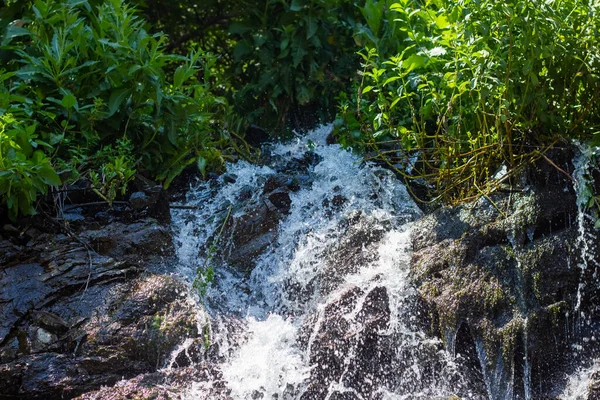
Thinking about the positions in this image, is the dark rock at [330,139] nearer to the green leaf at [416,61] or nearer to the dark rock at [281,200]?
the dark rock at [281,200]

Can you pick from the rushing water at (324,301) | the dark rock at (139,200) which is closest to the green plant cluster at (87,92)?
the dark rock at (139,200)

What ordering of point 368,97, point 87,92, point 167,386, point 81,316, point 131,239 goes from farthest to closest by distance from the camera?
point 368,97, point 87,92, point 131,239, point 81,316, point 167,386

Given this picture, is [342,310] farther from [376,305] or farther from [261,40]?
[261,40]

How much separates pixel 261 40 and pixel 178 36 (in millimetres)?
1227

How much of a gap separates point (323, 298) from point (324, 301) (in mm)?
48

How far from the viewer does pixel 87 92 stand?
15.0 ft

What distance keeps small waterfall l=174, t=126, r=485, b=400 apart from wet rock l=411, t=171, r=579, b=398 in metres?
0.15

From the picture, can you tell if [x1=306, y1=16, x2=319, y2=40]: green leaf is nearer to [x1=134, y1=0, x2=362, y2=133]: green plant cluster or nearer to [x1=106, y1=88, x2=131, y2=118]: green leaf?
[x1=134, y1=0, x2=362, y2=133]: green plant cluster

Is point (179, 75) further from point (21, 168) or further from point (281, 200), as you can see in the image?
point (21, 168)

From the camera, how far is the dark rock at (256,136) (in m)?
6.23

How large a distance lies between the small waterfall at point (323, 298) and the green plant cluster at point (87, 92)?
630 millimetres

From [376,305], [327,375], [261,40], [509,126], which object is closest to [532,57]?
[509,126]

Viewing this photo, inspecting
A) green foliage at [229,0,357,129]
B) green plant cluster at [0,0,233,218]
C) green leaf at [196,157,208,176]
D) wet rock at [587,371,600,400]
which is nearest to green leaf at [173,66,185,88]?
green plant cluster at [0,0,233,218]

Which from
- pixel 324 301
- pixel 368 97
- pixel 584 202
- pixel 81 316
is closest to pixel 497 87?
pixel 584 202
